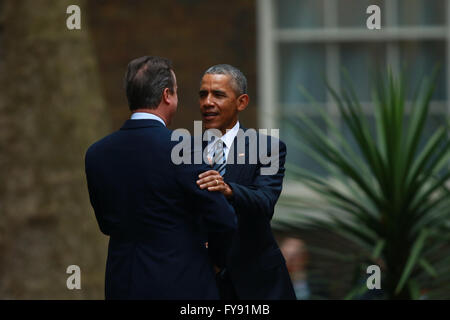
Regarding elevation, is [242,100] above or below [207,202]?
above

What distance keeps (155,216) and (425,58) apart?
5.29m

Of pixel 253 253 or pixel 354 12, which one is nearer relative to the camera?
pixel 253 253

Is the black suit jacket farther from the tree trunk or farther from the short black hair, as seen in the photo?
the tree trunk

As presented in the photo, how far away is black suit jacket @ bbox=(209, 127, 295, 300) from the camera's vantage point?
10.1 ft

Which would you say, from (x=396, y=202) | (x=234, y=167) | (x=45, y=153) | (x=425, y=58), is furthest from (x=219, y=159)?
(x=425, y=58)

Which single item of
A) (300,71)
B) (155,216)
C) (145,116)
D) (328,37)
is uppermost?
(328,37)

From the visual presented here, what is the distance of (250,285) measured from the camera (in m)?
3.12

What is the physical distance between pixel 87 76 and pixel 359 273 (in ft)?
7.31

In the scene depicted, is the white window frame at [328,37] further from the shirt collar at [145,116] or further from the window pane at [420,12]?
the shirt collar at [145,116]

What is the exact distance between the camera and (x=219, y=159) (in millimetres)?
3100

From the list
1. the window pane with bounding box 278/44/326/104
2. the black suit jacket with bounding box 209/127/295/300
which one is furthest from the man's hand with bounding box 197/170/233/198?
the window pane with bounding box 278/44/326/104

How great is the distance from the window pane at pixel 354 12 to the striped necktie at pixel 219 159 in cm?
467

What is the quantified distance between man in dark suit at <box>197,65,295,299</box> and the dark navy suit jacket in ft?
0.39

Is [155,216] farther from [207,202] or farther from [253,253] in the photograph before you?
[253,253]
